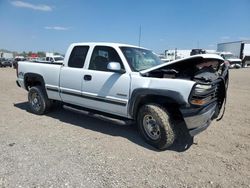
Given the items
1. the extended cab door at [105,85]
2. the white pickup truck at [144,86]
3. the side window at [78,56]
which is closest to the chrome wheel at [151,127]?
the white pickup truck at [144,86]

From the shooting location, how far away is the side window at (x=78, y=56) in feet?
17.2

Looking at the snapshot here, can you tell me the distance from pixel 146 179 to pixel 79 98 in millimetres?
2595

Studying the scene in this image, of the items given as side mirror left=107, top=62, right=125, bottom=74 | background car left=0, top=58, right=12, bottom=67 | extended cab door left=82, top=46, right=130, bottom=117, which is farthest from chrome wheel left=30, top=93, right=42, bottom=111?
background car left=0, top=58, right=12, bottom=67

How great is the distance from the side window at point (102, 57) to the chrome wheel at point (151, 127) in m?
1.32

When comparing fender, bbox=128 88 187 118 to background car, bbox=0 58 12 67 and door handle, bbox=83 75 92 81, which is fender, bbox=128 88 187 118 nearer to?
door handle, bbox=83 75 92 81

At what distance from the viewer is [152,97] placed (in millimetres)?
4215

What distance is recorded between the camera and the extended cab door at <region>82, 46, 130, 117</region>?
14.6ft

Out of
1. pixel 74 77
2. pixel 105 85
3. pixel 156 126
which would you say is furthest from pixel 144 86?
pixel 74 77

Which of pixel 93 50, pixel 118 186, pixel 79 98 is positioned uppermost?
pixel 93 50

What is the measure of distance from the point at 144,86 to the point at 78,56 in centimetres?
202

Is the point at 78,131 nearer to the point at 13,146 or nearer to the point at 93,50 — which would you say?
the point at 13,146

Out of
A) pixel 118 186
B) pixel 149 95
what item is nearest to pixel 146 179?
pixel 118 186

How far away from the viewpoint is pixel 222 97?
452cm

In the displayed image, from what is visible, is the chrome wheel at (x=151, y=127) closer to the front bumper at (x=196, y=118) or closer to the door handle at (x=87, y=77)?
the front bumper at (x=196, y=118)
